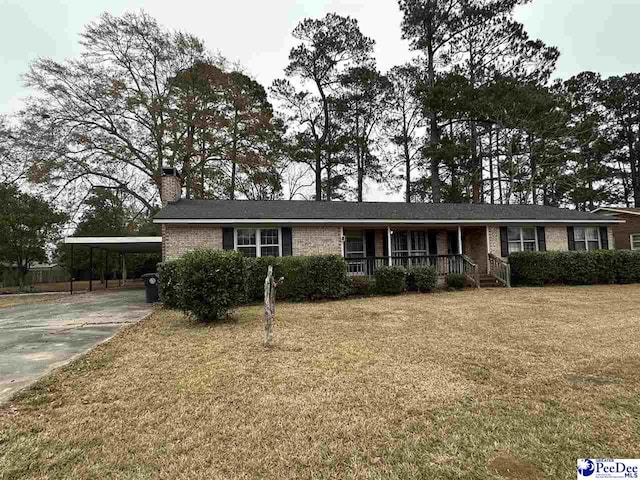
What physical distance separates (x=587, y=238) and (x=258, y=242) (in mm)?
15587

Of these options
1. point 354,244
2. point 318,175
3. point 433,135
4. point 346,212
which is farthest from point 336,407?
point 433,135

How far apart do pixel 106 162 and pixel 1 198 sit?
5.58 metres

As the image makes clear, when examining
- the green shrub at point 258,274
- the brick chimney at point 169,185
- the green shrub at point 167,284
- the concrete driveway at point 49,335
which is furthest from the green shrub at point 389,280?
the brick chimney at point 169,185

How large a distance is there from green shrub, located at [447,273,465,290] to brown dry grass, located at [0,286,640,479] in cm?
652

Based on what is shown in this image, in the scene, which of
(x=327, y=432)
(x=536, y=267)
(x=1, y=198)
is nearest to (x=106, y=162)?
(x=1, y=198)

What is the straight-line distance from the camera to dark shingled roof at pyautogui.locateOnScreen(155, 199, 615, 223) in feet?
38.5

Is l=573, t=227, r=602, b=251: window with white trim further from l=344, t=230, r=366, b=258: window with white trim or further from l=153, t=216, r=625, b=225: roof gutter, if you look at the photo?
l=344, t=230, r=366, b=258: window with white trim

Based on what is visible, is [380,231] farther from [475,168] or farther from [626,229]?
[626,229]

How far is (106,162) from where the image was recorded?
1945 centimetres

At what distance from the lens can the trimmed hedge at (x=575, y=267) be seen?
12961mm

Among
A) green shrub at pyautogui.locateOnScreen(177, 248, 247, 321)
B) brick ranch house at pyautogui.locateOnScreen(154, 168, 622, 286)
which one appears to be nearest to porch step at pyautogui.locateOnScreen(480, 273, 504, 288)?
brick ranch house at pyautogui.locateOnScreen(154, 168, 622, 286)

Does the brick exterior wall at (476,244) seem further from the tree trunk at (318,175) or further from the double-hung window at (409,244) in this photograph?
the tree trunk at (318,175)

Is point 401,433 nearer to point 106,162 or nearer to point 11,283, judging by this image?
point 106,162

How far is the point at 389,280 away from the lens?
11406 mm
